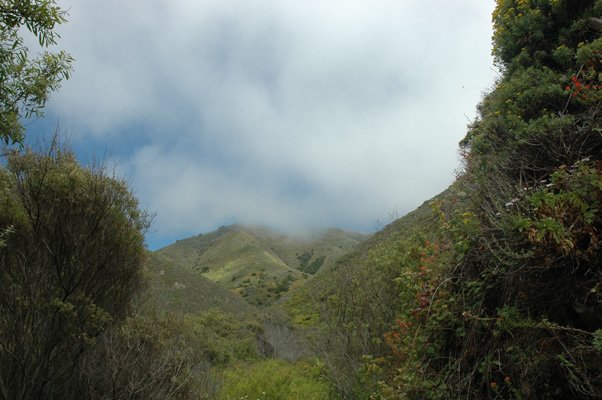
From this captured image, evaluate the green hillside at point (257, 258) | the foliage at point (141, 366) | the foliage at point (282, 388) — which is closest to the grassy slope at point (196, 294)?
the green hillside at point (257, 258)

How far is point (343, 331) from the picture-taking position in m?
7.34

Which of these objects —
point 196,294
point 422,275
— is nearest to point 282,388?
point 422,275

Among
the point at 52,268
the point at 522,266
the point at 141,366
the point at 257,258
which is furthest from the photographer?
the point at 257,258

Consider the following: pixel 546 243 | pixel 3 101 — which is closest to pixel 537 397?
pixel 546 243

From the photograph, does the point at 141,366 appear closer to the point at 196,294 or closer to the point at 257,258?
the point at 196,294

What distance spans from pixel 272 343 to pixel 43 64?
20813 mm

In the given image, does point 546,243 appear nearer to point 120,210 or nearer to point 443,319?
point 443,319

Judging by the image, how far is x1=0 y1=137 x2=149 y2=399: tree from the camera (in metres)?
6.02

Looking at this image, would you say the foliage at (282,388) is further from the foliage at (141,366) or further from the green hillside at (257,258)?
the green hillside at (257,258)

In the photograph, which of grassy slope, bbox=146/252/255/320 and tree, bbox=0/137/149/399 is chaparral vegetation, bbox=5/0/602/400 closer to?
tree, bbox=0/137/149/399

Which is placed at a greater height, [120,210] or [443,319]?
[120,210]

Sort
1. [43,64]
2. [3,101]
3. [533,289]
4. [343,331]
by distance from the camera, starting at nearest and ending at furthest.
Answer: [533,289], [3,101], [43,64], [343,331]

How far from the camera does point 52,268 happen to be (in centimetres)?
654

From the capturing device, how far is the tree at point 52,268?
6.02 metres
